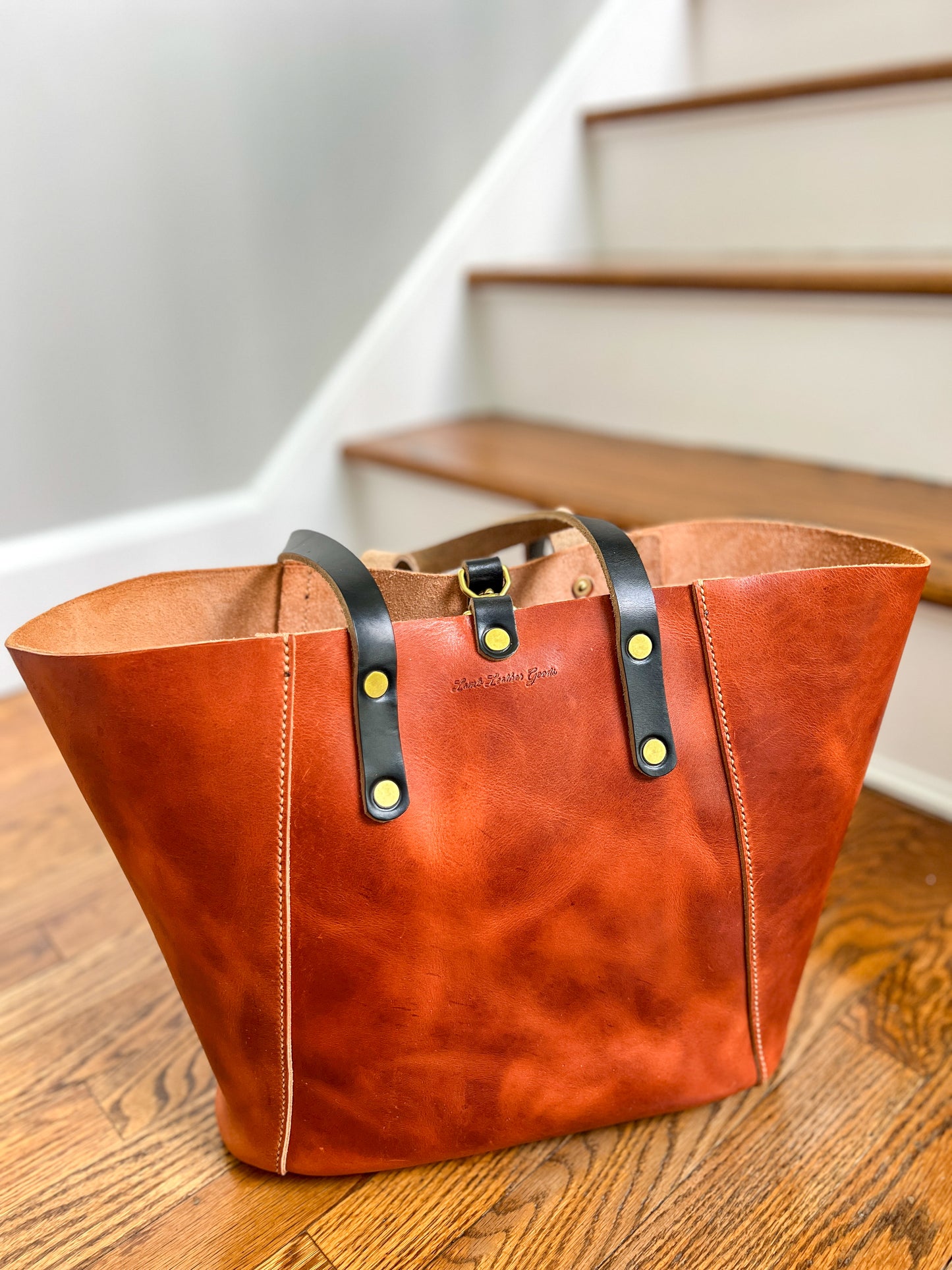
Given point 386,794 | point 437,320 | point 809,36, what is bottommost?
point 386,794

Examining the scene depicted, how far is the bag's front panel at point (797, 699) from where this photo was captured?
54cm

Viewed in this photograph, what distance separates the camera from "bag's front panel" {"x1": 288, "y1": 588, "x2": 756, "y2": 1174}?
511mm

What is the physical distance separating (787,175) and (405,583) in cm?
94

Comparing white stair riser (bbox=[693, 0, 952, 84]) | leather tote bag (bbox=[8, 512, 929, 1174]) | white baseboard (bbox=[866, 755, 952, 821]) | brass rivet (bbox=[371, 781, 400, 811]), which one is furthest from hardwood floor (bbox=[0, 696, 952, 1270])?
white stair riser (bbox=[693, 0, 952, 84])

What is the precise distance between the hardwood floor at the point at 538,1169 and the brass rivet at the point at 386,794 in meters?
0.26

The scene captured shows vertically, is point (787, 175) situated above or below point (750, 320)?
above

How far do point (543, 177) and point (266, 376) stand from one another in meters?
0.53

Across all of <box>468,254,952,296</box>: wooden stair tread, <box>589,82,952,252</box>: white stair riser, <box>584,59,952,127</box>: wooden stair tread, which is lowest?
<box>468,254,952,296</box>: wooden stair tread

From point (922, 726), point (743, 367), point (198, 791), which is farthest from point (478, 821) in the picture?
point (743, 367)

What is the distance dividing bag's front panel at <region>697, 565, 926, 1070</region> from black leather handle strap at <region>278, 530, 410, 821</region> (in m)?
0.18

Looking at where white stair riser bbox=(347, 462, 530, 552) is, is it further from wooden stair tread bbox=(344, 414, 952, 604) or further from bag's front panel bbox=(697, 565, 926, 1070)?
bag's front panel bbox=(697, 565, 926, 1070)

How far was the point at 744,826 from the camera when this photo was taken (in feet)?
1.83

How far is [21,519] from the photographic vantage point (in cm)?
120

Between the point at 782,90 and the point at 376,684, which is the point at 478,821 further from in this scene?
the point at 782,90
